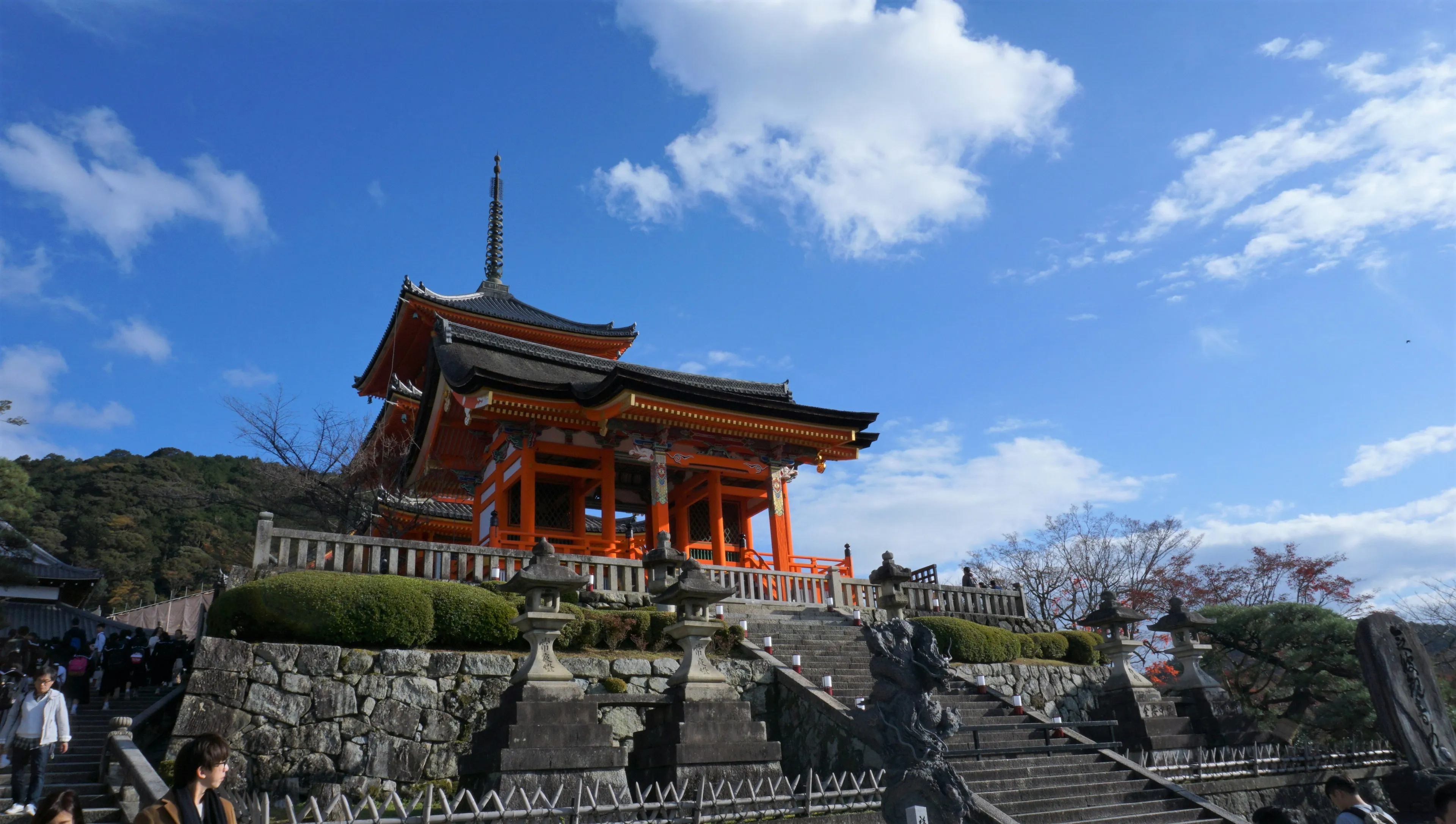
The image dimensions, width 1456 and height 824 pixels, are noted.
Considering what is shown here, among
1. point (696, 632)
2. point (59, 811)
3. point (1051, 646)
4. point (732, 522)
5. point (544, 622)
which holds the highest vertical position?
point (732, 522)

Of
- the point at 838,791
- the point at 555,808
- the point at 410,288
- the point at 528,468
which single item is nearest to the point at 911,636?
the point at 838,791

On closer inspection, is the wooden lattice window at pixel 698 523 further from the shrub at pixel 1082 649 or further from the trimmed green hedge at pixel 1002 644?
the shrub at pixel 1082 649

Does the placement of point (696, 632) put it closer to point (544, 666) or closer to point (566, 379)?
point (544, 666)

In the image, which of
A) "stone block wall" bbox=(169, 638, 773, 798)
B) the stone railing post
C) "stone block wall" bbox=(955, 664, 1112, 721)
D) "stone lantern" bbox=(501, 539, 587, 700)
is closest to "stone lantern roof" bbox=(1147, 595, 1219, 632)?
"stone block wall" bbox=(955, 664, 1112, 721)

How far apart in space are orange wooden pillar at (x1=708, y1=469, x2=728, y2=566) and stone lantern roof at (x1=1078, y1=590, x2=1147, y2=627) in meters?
8.37

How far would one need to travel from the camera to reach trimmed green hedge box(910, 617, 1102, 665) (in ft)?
46.6

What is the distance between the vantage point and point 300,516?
2177 centimetres

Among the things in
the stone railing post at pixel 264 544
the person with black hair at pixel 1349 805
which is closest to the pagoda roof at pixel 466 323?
the stone railing post at pixel 264 544

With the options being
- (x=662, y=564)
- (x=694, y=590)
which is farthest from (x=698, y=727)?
(x=662, y=564)

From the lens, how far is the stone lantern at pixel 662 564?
1370 centimetres

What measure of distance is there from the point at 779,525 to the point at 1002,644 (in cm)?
596

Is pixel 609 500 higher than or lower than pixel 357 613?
higher

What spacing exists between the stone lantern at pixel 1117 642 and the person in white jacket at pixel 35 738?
46.6ft

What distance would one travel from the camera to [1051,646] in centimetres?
1623
